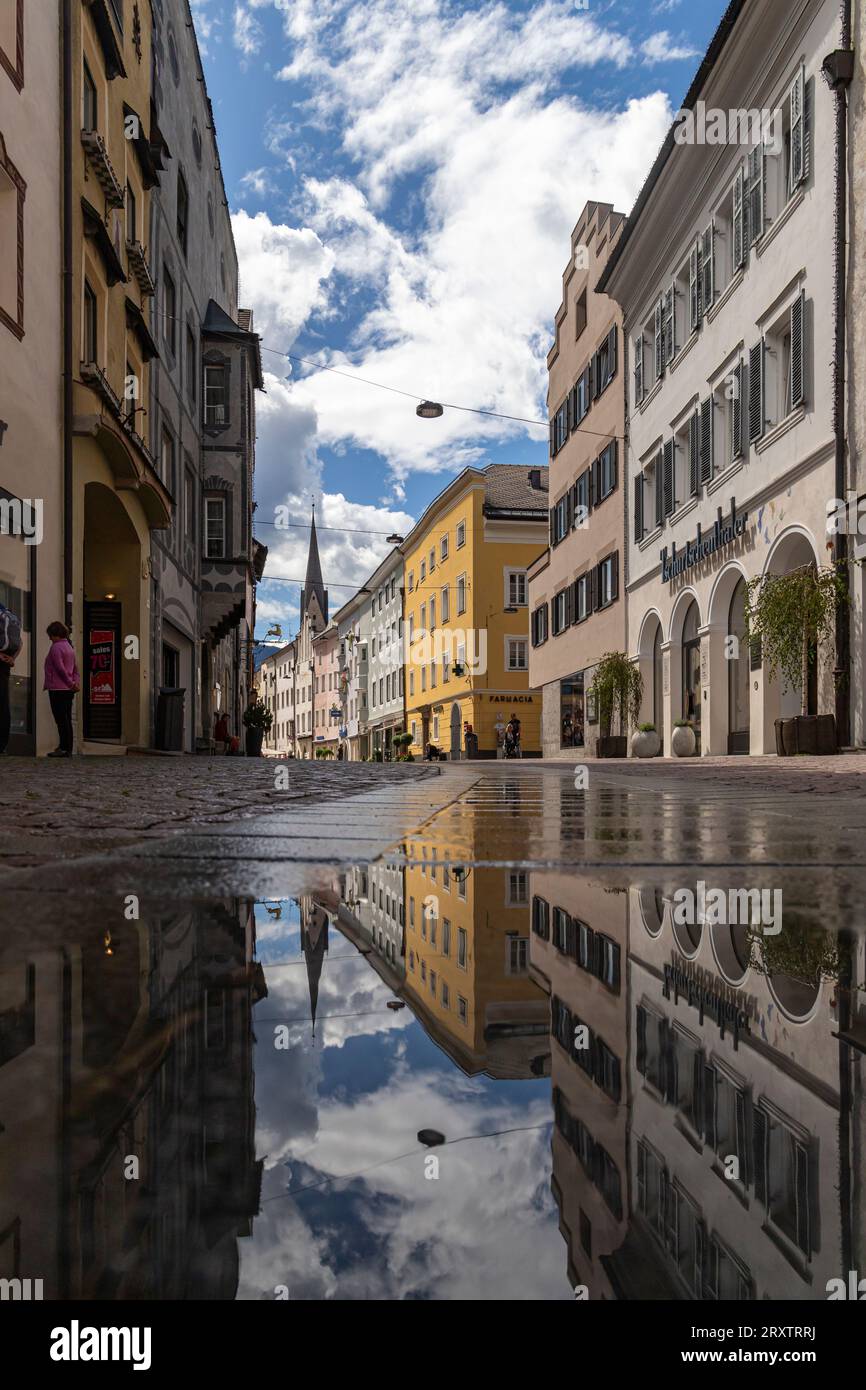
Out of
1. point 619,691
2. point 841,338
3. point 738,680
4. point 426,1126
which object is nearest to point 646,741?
point 619,691

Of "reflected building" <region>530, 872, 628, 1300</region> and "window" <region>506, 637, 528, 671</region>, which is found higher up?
"window" <region>506, 637, 528, 671</region>

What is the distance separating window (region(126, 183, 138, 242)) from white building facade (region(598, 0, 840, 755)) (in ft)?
30.5

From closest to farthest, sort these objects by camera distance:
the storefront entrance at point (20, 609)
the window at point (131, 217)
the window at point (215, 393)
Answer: the storefront entrance at point (20, 609) → the window at point (131, 217) → the window at point (215, 393)

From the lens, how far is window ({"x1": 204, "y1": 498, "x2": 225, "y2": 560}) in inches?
923

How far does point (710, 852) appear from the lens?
2451mm

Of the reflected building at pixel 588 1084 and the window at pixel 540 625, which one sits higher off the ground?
the window at pixel 540 625

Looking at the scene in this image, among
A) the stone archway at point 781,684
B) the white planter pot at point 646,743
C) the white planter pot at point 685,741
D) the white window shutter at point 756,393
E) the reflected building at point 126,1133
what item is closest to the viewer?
the reflected building at point 126,1133

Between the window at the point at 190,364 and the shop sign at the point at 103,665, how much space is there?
28.2 feet

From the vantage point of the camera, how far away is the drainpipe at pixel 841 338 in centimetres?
1185

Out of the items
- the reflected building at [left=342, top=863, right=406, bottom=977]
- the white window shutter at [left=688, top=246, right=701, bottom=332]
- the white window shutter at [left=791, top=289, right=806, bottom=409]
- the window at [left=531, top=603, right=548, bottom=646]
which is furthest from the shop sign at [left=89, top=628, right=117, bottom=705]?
the window at [left=531, top=603, right=548, bottom=646]

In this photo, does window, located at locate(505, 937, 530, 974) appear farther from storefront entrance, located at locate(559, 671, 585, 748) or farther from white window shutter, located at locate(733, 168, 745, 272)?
storefront entrance, located at locate(559, 671, 585, 748)

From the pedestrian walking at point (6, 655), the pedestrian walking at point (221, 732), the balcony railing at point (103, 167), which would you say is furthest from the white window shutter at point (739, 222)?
the pedestrian walking at point (221, 732)

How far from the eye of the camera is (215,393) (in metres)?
23.9

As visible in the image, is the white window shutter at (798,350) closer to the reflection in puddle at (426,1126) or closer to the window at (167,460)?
the window at (167,460)
